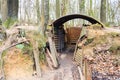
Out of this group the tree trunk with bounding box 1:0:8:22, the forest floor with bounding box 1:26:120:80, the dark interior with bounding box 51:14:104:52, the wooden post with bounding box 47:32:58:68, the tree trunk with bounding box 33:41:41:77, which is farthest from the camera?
the tree trunk with bounding box 1:0:8:22

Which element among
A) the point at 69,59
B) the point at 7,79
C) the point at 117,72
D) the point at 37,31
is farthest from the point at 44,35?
the point at 117,72

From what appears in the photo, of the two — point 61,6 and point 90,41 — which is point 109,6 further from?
point 90,41

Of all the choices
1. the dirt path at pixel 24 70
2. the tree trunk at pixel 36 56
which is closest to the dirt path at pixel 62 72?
the dirt path at pixel 24 70

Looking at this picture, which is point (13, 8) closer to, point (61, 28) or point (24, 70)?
point (61, 28)

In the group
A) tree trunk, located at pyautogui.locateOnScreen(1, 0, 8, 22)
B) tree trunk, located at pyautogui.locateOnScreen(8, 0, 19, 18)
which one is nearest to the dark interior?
tree trunk, located at pyautogui.locateOnScreen(8, 0, 19, 18)

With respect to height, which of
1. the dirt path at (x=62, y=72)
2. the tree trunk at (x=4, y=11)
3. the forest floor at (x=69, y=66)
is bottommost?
the dirt path at (x=62, y=72)

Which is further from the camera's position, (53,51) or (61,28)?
(61,28)

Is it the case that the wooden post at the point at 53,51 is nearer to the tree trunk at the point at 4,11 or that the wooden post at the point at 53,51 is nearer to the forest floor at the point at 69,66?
the forest floor at the point at 69,66

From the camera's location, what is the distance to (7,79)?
838 centimetres

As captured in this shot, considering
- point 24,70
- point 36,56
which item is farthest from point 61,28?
point 24,70

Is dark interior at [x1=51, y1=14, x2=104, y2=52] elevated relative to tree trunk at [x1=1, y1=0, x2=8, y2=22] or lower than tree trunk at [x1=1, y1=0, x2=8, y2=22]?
lower

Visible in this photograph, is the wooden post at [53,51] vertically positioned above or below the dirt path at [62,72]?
above

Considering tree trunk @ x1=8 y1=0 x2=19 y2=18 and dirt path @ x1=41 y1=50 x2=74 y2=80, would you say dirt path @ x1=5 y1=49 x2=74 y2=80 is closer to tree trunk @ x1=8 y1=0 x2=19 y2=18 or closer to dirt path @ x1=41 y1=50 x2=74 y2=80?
dirt path @ x1=41 y1=50 x2=74 y2=80

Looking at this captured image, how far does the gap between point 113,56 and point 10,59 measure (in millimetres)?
3994
